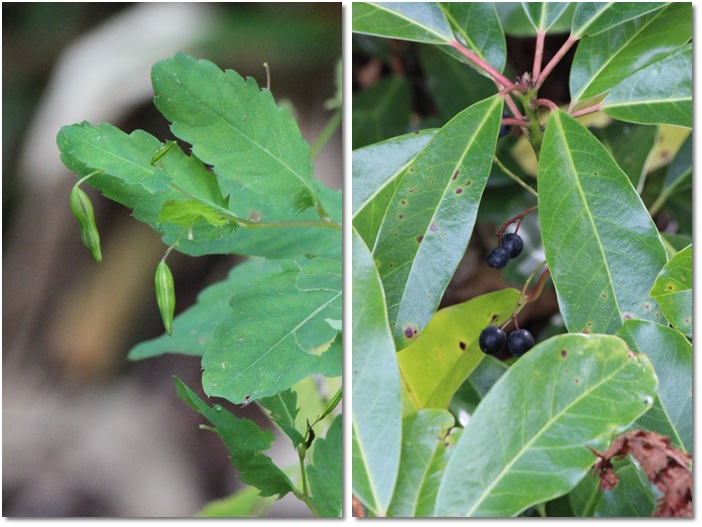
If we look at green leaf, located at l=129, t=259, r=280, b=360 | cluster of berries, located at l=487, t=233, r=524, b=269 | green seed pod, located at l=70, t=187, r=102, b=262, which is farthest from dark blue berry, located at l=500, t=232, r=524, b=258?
green seed pod, located at l=70, t=187, r=102, b=262

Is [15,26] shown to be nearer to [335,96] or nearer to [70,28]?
[70,28]

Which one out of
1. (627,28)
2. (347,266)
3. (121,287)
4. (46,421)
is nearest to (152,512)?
(46,421)

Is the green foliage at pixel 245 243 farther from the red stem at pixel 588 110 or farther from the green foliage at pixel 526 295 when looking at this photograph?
the red stem at pixel 588 110

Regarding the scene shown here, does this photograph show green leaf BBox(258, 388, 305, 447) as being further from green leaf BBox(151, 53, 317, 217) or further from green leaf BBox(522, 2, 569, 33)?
green leaf BBox(522, 2, 569, 33)

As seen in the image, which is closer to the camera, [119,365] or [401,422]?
[401,422]

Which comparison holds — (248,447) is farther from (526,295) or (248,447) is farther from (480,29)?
(480,29)
